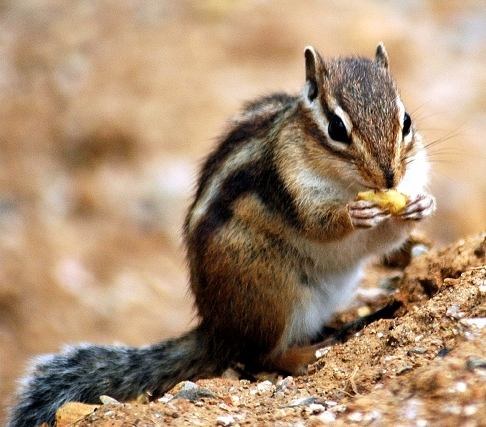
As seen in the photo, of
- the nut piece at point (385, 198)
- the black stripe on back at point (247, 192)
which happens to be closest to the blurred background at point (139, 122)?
the black stripe on back at point (247, 192)

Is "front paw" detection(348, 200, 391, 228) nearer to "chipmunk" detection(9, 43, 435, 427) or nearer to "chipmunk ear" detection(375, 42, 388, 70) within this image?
"chipmunk" detection(9, 43, 435, 427)

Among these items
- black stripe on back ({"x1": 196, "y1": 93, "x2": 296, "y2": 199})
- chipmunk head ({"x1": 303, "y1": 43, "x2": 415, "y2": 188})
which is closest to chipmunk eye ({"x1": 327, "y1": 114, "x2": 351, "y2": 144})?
chipmunk head ({"x1": 303, "y1": 43, "x2": 415, "y2": 188})

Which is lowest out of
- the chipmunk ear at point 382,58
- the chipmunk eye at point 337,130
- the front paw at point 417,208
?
the front paw at point 417,208

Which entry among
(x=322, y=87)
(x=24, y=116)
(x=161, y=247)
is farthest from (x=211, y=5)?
(x=322, y=87)

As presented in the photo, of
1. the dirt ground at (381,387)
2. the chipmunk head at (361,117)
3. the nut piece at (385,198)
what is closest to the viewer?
the dirt ground at (381,387)

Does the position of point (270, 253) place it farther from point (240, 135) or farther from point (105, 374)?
point (105, 374)

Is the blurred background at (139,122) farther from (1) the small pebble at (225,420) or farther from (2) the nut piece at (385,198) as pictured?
(1) the small pebble at (225,420)

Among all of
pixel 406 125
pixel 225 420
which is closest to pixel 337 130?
pixel 406 125
